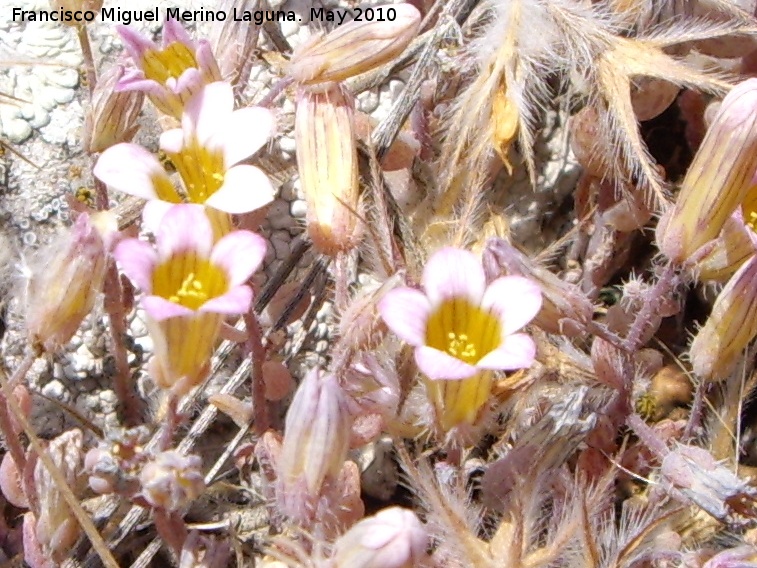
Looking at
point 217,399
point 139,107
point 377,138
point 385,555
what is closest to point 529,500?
point 385,555

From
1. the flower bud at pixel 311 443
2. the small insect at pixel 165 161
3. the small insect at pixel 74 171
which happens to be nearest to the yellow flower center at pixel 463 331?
the flower bud at pixel 311 443

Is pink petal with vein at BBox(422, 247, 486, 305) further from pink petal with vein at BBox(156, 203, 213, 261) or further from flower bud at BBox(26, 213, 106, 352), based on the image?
flower bud at BBox(26, 213, 106, 352)

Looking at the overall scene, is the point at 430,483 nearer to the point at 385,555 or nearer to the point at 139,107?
the point at 385,555

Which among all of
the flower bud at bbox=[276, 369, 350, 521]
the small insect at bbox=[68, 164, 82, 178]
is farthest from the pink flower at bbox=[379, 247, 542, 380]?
the small insect at bbox=[68, 164, 82, 178]

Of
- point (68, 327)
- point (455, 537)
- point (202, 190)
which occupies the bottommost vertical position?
point (455, 537)

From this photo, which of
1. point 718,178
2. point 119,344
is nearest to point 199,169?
point 119,344

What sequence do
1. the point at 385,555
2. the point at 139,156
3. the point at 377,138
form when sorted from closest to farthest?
the point at 385,555 < the point at 139,156 < the point at 377,138
